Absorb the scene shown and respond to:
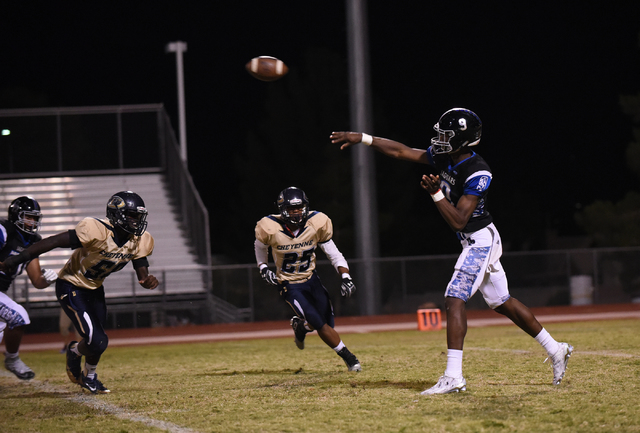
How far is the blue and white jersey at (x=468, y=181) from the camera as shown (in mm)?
5449

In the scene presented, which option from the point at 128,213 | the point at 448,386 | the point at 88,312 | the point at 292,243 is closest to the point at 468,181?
the point at 448,386

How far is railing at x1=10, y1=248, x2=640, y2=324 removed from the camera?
59.3 ft

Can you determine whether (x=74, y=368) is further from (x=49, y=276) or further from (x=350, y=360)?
(x=350, y=360)

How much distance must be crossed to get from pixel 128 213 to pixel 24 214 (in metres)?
1.60

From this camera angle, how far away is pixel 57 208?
21.4 meters

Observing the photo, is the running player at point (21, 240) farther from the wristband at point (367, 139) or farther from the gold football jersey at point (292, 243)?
the wristband at point (367, 139)

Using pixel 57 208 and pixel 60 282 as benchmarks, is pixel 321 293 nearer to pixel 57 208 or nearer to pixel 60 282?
pixel 60 282

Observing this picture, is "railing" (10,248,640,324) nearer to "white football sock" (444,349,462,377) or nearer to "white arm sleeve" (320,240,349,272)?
"white arm sleeve" (320,240,349,272)

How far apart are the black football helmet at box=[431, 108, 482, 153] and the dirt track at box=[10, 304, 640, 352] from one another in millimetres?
9717

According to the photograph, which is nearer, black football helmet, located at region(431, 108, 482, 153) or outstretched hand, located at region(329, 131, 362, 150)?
black football helmet, located at region(431, 108, 482, 153)

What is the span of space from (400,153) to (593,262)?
52.9 ft

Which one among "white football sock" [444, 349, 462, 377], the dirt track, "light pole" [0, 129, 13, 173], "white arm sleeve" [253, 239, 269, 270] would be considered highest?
"light pole" [0, 129, 13, 173]

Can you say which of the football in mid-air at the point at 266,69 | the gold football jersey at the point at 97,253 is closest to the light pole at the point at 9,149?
the football in mid-air at the point at 266,69

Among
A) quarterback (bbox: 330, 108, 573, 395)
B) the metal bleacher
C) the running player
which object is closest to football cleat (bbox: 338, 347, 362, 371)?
quarterback (bbox: 330, 108, 573, 395)
